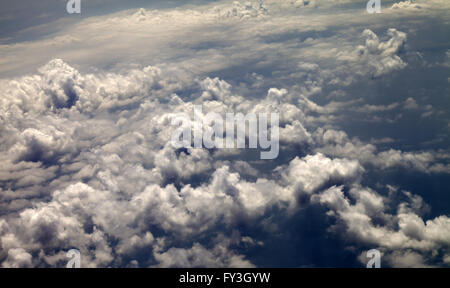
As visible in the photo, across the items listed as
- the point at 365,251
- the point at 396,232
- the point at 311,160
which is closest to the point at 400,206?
the point at 396,232

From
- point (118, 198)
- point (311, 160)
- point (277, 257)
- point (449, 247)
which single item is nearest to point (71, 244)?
point (118, 198)

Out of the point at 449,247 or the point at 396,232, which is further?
the point at 396,232

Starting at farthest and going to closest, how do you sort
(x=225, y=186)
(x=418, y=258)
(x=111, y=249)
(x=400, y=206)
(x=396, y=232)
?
(x=400, y=206) < (x=225, y=186) < (x=111, y=249) < (x=396, y=232) < (x=418, y=258)

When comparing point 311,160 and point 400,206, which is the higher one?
point 311,160

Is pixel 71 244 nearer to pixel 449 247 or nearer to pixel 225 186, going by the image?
pixel 225 186
